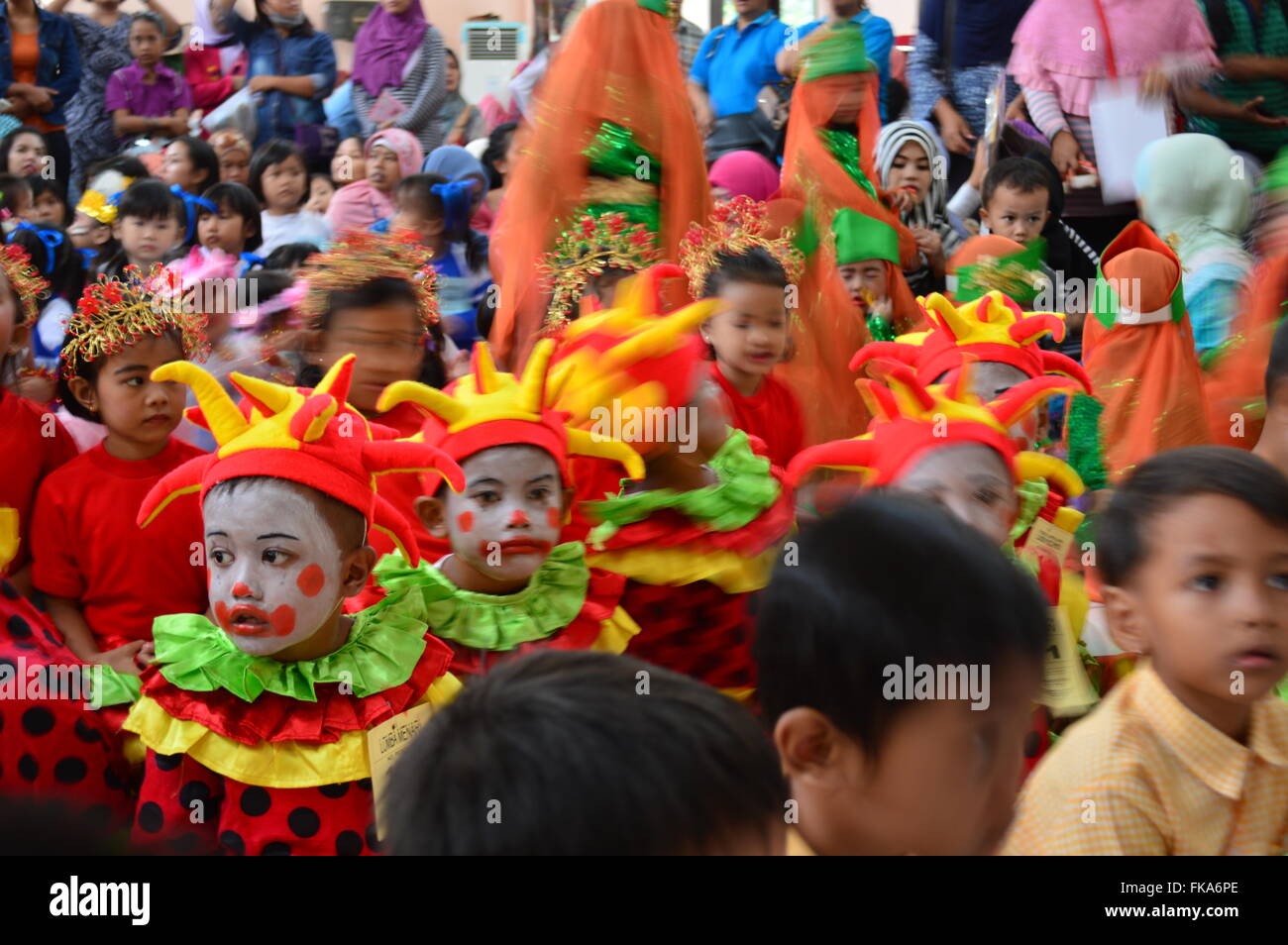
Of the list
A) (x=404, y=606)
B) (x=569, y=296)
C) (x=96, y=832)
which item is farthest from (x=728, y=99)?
(x=96, y=832)

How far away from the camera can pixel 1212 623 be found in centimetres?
167

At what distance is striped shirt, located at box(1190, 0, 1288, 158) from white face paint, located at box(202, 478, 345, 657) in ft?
13.2

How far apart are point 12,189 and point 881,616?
491cm

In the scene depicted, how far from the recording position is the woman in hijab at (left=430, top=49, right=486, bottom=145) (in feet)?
22.8

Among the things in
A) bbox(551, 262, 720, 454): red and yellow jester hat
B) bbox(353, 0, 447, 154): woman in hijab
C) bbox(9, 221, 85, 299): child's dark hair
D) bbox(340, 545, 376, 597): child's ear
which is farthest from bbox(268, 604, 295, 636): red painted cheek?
bbox(353, 0, 447, 154): woman in hijab

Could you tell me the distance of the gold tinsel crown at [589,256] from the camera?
330 centimetres

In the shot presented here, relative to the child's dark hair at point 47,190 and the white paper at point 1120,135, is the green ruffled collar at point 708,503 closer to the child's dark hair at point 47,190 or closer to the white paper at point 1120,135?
the white paper at point 1120,135

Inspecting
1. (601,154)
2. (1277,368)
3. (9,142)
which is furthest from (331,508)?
(9,142)

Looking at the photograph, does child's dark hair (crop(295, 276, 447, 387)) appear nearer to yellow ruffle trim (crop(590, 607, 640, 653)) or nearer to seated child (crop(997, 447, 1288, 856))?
yellow ruffle trim (crop(590, 607, 640, 653))

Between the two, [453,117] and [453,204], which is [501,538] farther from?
[453,117]

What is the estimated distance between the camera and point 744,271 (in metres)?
3.12

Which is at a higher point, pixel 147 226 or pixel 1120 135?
pixel 1120 135

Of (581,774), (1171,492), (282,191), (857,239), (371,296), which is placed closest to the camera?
(581,774)
